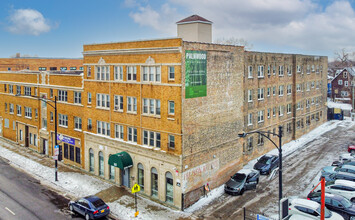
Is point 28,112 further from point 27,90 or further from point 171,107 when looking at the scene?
point 171,107

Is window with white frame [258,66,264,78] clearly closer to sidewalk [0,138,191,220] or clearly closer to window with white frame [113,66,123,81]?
window with white frame [113,66,123,81]

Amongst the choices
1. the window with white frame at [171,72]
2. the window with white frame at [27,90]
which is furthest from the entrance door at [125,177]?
the window with white frame at [27,90]

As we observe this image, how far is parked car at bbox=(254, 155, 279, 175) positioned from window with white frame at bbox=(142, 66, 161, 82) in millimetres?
15455

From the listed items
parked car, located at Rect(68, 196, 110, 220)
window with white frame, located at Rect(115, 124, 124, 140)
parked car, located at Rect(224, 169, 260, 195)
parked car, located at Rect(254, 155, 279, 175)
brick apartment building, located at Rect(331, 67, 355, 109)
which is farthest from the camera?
brick apartment building, located at Rect(331, 67, 355, 109)

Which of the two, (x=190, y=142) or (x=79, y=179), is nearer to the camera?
(x=190, y=142)

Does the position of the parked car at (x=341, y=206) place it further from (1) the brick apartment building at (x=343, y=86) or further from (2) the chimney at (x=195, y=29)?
(1) the brick apartment building at (x=343, y=86)

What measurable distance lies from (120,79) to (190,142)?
10107mm

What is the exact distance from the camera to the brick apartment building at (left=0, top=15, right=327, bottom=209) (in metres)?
27.7

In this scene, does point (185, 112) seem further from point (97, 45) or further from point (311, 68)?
point (311, 68)

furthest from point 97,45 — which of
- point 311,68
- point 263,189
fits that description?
point 311,68

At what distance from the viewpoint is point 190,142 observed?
28094mm

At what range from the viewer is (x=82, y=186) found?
32844mm

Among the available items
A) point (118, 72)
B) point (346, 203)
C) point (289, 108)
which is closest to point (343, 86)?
point (289, 108)

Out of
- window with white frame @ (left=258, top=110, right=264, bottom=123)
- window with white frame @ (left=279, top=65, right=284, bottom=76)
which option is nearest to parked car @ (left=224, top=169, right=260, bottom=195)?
window with white frame @ (left=258, top=110, right=264, bottom=123)
